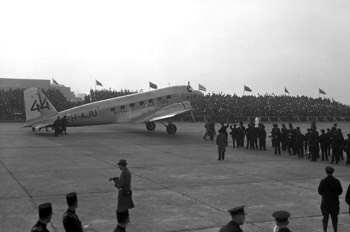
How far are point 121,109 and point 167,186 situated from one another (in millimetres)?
21574

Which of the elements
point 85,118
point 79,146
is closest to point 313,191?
point 79,146

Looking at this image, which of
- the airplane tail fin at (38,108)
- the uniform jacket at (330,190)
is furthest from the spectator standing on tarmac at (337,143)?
the airplane tail fin at (38,108)

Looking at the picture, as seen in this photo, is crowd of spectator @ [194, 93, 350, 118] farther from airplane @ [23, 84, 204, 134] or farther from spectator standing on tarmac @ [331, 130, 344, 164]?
spectator standing on tarmac @ [331, 130, 344, 164]

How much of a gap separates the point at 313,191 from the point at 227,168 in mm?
5145

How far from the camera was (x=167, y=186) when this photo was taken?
1447 cm

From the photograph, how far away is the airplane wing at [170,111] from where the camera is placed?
34344mm

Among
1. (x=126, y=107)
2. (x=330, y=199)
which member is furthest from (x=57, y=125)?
(x=330, y=199)

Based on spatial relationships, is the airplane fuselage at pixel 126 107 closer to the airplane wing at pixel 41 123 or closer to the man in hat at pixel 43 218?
the airplane wing at pixel 41 123

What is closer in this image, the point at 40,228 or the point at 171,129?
the point at 40,228

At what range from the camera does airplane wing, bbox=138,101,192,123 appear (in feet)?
113

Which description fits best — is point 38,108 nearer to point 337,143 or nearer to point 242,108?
point 337,143

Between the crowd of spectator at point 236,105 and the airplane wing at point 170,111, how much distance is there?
62.9ft

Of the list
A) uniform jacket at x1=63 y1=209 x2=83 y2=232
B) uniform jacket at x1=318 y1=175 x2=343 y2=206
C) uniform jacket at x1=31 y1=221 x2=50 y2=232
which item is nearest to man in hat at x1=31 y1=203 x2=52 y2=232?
uniform jacket at x1=31 y1=221 x2=50 y2=232

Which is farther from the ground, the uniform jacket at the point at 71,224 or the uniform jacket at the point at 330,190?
the uniform jacket at the point at 71,224
